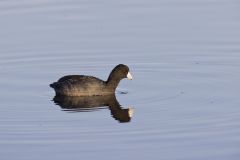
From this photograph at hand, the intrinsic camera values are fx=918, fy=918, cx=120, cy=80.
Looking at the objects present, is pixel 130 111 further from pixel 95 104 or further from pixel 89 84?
pixel 89 84

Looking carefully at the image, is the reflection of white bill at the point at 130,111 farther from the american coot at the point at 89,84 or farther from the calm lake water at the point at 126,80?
the american coot at the point at 89,84

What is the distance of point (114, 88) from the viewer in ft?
57.4

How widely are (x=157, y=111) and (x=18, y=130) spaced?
2.47 metres

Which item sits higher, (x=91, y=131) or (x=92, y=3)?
(x=92, y=3)

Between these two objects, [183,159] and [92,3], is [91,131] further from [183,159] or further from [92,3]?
[92,3]

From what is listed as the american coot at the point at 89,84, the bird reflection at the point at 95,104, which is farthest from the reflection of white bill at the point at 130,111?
the american coot at the point at 89,84

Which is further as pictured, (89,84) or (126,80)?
(126,80)

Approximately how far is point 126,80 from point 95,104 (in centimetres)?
226

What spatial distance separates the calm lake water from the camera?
1309 centimetres

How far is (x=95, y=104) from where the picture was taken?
16.5 m

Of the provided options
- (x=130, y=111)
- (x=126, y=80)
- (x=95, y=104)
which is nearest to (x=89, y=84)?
(x=95, y=104)

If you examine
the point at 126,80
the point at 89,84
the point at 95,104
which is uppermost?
the point at 89,84

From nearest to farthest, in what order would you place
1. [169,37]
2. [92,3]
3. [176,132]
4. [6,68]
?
[176,132] → [6,68] → [169,37] → [92,3]

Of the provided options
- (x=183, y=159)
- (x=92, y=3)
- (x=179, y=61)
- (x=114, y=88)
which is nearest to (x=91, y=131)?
(x=183, y=159)
